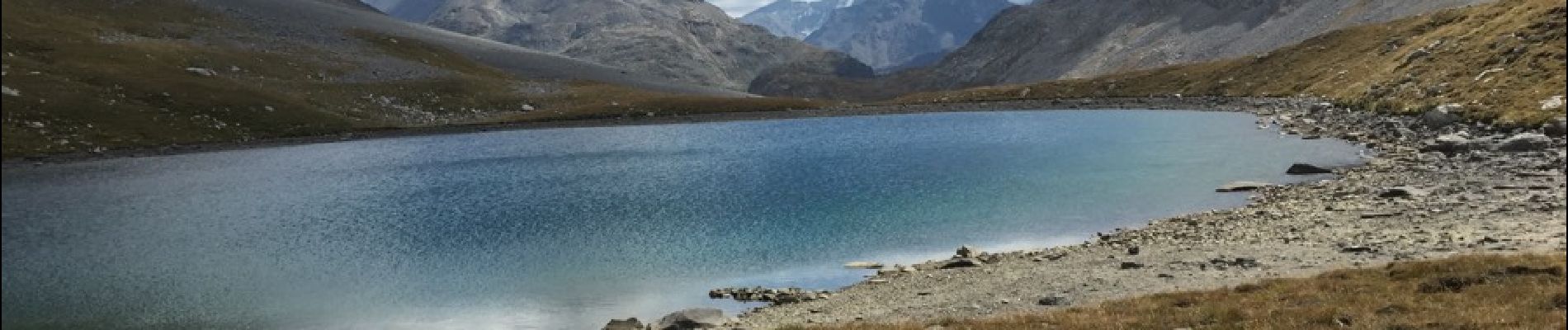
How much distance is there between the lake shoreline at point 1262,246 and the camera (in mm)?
28703

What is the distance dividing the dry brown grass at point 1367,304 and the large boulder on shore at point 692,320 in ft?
17.0

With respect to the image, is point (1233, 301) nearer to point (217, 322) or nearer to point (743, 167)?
point (217, 322)

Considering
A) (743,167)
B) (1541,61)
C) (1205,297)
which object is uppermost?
(1541,61)

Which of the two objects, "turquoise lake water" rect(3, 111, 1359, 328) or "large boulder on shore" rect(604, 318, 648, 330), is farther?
"turquoise lake water" rect(3, 111, 1359, 328)

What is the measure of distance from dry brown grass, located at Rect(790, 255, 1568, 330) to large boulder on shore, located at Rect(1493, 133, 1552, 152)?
3696cm

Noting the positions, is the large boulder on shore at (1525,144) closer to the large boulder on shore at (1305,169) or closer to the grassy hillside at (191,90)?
the large boulder on shore at (1305,169)

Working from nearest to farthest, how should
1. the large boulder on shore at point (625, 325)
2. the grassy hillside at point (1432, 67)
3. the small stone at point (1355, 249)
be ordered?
the small stone at point (1355, 249), the large boulder on shore at point (625, 325), the grassy hillside at point (1432, 67)

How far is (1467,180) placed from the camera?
148 ft

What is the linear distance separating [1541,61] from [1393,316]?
6744cm

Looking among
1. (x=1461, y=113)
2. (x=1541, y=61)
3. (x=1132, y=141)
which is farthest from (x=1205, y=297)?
(x=1132, y=141)

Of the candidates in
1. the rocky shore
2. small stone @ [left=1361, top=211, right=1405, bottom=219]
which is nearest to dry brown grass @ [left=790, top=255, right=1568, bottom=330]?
the rocky shore

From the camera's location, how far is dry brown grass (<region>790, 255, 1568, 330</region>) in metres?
18.2

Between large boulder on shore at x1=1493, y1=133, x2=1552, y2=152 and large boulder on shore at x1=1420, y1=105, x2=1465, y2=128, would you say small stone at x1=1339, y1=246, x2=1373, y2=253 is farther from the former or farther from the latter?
large boulder on shore at x1=1420, y1=105, x2=1465, y2=128

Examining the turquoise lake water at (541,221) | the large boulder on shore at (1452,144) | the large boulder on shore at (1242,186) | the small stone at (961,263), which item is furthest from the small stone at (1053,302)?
the large boulder on shore at (1452,144)
